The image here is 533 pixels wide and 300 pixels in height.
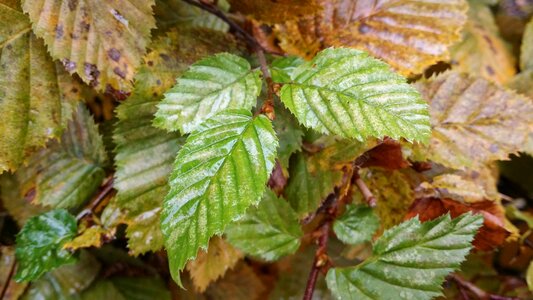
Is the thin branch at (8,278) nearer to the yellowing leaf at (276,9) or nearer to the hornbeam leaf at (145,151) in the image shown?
the hornbeam leaf at (145,151)

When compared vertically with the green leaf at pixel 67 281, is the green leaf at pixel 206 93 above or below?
above

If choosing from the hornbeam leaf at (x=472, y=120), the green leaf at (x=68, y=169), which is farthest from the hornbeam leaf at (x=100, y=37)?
the hornbeam leaf at (x=472, y=120)

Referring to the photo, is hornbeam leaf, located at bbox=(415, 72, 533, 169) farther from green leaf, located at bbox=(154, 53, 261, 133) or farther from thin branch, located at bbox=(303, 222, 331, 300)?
green leaf, located at bbox=(154, 53, 261, 133)

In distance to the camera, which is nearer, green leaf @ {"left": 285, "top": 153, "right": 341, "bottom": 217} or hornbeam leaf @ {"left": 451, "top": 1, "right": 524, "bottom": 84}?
green leaf @ {"left": 285, "top": 153, "right": 341, "bottom": 217}

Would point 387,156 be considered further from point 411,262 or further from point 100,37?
point 100,37

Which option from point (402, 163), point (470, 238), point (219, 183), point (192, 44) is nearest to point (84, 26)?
point (192, 44)

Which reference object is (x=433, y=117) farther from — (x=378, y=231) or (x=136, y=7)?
(x=136, y=7)

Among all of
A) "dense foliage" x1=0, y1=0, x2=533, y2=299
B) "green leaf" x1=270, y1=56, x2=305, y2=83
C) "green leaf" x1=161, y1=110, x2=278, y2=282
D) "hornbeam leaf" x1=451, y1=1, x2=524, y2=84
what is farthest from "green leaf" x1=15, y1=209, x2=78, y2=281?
"hornbeam leaf" x1=451, y1=1, x2=524, y2=84
